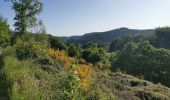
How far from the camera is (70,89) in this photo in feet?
28.4

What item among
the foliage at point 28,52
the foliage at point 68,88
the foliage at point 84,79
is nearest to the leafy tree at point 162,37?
the foliage at point 28,52

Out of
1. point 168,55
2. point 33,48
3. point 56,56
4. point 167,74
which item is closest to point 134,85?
point 56,56

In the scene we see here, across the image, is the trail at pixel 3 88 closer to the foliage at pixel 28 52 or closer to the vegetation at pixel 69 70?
the vegetation at pixel 69 70

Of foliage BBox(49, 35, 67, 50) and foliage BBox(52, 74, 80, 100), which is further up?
foliage BBox(52, 74, 80, 100)

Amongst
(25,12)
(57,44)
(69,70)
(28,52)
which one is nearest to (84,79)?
(69,70)

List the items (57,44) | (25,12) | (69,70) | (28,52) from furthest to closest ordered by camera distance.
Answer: (57,44), (25,12), (28,52), (69,70)

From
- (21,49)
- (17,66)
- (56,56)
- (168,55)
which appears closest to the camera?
(17,66)

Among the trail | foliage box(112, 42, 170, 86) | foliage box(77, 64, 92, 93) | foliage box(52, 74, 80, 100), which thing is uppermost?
foliage box(52, 74, 80, 100)

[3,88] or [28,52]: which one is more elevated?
[28,52]

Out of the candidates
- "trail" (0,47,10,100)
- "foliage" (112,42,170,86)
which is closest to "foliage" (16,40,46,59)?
"trail" (0,47,10,100)

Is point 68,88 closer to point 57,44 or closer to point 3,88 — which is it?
point 3,88

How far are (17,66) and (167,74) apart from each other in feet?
149

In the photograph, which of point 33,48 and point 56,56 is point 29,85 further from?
point 56,56

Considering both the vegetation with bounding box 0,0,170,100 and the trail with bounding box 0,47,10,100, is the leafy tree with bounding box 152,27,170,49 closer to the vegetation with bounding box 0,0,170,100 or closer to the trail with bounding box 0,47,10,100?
→ the vegetation with bounding box 0,0,170,100
